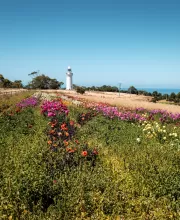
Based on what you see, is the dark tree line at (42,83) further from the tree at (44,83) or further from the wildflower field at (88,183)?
the wildflower field at (88,183)

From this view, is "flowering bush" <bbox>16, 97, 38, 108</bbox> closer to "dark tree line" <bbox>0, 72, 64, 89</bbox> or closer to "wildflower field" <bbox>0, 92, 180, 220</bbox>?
"wildflower field" <bbox>0, 92, 180, 220</bbox>

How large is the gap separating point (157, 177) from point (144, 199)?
0.60m

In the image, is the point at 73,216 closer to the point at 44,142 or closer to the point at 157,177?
the point at 157,177

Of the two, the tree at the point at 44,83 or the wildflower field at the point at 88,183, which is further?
the tree at the point at 44,83

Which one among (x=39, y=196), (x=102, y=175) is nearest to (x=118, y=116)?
(x=102, y=175)

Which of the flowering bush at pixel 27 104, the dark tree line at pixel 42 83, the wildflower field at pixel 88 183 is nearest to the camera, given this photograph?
the wildflower field at pixel 88 183

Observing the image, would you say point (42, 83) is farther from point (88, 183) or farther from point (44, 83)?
point (88, 183)

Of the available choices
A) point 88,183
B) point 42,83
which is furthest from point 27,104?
point 42,83

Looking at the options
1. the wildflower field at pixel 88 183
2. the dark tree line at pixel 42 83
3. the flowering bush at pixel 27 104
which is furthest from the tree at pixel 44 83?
the wildflower field at pixel 88 183

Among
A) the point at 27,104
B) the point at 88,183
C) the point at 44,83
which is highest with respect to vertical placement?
the point at 44,83

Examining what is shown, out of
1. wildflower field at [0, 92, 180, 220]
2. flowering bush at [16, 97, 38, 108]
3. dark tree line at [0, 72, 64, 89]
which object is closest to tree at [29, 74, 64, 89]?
dark tree line at [0, 72, 64, 89]

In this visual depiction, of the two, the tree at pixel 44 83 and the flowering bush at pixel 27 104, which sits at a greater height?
the tree at pixel 44 83

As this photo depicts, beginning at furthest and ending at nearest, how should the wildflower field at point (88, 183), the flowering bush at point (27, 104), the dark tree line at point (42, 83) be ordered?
the dark tree line at point (42, 83), the flowering bush at point (27, 104), the wildflower field at point (88, 183)

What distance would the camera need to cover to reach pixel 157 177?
5500 mm
